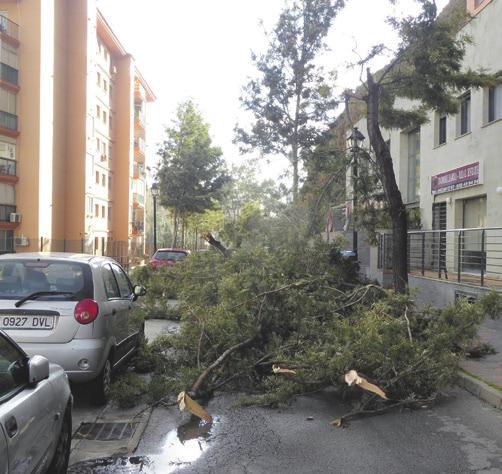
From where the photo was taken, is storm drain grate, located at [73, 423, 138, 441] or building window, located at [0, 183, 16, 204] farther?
building window, located at [0, 183, 16, 204]

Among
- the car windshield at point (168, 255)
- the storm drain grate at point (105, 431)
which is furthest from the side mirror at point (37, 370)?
the car windshield at point (168, 255)

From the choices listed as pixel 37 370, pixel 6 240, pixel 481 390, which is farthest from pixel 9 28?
pixel 37 370

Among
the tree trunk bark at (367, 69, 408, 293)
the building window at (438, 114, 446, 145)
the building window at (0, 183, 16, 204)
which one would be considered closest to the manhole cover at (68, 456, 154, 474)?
the tree trunk bark at (367, 69, 408, 293)

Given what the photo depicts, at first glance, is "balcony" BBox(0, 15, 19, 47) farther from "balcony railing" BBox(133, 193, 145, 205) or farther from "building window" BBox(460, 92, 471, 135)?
"building window" BBox(460, 92, 471, 135)

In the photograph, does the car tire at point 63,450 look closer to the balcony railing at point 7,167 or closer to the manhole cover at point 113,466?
the manhole cover at point 113,466

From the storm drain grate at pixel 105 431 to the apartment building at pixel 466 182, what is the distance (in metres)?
8.53

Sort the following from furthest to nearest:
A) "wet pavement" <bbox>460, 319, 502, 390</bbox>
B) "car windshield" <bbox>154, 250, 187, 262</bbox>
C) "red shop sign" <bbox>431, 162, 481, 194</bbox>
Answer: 1. "car windshield" <bbox>154, 250, 187, 262</bbox>
2. "red shop sign" <bbox>431, 162, 481, 194</bbox>
3. "wet pavement" <bbox>460, 319, 502, 390</bbox>

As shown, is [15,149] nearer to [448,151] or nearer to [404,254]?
[448,151]

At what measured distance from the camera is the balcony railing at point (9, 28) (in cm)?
3400

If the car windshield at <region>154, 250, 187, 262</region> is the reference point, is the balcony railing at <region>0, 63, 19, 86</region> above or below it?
above

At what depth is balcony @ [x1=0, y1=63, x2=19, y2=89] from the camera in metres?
33.8

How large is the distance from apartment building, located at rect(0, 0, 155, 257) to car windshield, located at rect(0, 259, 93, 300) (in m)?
30.0

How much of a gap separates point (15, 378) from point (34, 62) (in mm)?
36141

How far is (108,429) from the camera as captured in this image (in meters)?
5.20
